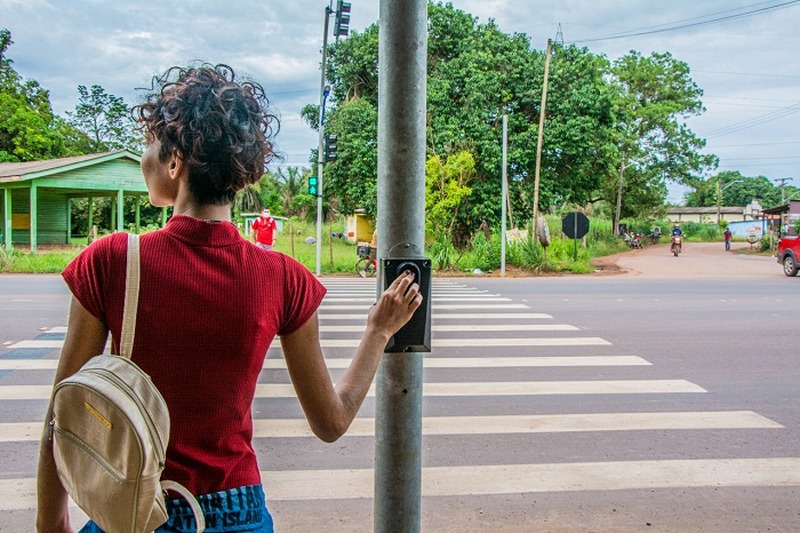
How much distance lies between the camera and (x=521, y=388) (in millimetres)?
6875

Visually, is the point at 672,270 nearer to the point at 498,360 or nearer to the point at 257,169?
the point at 498,360

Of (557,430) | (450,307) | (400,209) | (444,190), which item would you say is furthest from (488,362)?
(444,190)

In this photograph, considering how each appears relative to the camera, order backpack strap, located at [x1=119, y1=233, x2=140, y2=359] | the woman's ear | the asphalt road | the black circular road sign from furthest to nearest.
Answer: the black circular road sign < the asphalt road < the woman's ear < backpack strap, located at [x1=119, y1=233, x2=140, y2=359]

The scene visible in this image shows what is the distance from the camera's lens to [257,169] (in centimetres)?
150

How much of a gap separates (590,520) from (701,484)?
3.29 feet

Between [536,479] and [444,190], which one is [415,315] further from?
[444,190]

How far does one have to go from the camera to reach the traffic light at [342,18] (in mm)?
16297

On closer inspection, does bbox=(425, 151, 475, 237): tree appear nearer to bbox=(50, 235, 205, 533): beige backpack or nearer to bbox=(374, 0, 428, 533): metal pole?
bbox=(374, 0, 428, 533): metal pole

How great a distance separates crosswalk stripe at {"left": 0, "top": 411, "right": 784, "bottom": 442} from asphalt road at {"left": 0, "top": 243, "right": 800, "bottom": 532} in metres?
0.02

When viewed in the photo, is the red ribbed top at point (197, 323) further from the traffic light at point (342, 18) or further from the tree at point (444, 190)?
the tree at point (444, 190)

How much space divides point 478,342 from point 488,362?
3.96ft

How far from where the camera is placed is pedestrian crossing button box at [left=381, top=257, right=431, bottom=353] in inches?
70.8

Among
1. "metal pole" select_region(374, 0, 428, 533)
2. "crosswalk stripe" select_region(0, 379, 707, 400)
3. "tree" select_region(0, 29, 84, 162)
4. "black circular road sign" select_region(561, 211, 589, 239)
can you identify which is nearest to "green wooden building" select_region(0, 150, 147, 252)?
"tree" select_region(0, 29, 84, 162)

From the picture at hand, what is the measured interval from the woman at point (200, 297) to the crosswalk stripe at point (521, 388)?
5148mm
